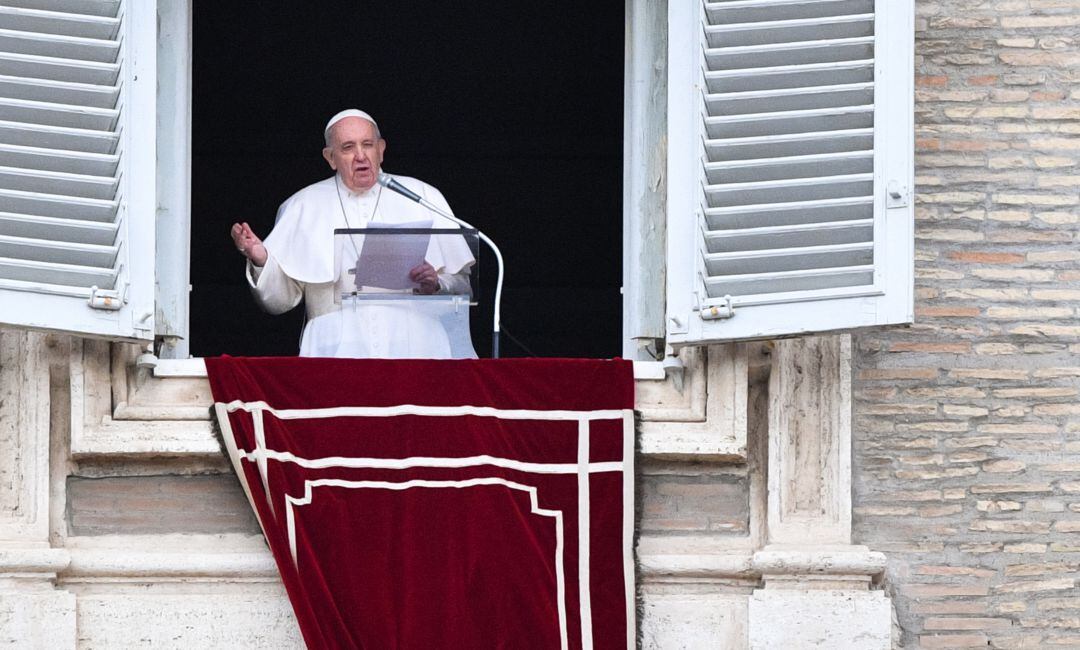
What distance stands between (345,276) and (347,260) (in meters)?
0.06

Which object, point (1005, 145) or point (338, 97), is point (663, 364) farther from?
point (338, 97)

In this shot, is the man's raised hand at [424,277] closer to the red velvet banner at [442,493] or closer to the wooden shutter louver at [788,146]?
the red velvet banner at [442,493]

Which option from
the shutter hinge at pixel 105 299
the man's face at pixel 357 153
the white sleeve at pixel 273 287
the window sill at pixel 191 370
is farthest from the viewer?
the man's face at pixel 357 153

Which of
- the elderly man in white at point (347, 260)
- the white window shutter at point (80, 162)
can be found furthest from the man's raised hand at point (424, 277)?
the white window shutter at point (80, 162)

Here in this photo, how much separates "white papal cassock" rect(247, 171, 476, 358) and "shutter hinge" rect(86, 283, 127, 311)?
0.83 meters

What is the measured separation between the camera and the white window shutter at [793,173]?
6.23 meters

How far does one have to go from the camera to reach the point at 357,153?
24.4ft

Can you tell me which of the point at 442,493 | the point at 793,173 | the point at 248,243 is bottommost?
the point at 442,493

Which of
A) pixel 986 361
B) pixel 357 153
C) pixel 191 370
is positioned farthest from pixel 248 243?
pixel 986 361

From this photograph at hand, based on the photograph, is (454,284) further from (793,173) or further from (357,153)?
(793,173)

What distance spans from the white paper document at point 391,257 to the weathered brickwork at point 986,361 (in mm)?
1339

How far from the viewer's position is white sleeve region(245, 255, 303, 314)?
7129 millimetres

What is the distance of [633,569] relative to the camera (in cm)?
630

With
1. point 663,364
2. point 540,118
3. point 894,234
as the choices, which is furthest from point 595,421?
point 540,118
